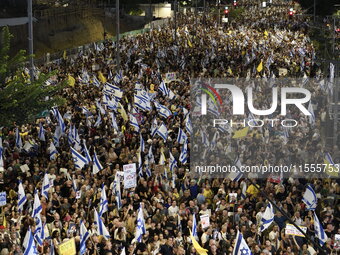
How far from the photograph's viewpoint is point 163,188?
58.3 feet

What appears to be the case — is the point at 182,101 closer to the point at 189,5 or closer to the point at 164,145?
the point at 164,145

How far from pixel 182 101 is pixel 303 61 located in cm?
1215

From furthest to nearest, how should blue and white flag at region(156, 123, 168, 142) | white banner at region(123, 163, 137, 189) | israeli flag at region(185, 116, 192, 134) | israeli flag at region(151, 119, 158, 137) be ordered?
1. israeli flag at region(185, 116, 192, 134)
2. israeli flag at region(151, 119, 158, 137)
3. blue and white flag at region(156, 123, 168, 142)
4. white banner at region(123, 163, 137, 189)

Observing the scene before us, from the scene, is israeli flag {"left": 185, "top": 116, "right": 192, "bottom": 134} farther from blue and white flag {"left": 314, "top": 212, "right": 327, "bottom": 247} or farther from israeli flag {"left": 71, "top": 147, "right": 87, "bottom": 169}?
blue and white flag {"left": 314, "top": 212, "right": 327, "bottom": 247}

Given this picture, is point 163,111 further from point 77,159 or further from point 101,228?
point 101,228

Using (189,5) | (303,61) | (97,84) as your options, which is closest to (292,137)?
(97,84)

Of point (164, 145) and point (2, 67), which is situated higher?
point (2, 67)

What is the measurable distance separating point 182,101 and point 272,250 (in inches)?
576

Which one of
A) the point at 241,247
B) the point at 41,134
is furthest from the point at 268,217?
the point at 41,134

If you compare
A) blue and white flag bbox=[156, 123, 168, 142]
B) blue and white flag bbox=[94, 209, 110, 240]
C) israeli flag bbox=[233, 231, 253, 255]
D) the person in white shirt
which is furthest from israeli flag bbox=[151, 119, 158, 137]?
israeli flag bbox=[233, 231, 253, 255]

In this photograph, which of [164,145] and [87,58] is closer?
[164,145]

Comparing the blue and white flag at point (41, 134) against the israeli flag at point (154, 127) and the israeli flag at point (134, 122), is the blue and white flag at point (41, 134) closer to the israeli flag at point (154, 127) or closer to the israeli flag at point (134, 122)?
the israeli flag at point (134, 122)

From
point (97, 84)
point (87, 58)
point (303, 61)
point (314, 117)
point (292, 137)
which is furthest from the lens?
point (87, 58)

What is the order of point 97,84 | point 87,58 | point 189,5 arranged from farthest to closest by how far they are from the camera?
point 189,5 < point 87,58 < point 97,84
